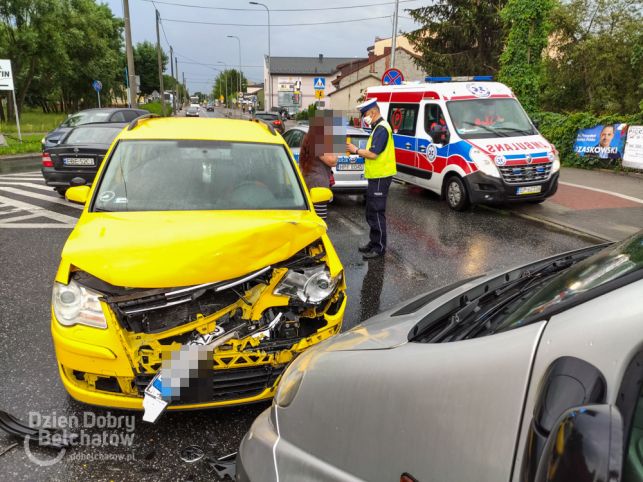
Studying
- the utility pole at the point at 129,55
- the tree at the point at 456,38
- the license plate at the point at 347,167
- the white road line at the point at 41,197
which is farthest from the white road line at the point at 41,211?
the tree at the point at 456,38

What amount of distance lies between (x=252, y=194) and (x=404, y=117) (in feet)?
25.2

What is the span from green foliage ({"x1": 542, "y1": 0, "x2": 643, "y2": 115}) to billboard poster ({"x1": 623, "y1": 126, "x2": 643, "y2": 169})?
1198cm

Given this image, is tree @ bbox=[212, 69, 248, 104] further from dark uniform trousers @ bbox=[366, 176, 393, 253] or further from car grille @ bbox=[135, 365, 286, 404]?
car grille @ bbox=[135, 365, 286, 404]

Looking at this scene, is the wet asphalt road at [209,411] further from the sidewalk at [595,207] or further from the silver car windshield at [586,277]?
the silver car windshield at [586,277]

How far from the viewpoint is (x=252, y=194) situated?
3811 mm

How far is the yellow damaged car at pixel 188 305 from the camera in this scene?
2572 mm

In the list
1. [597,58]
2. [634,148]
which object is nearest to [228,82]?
[597,58]

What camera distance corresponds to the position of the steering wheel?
3729 mm

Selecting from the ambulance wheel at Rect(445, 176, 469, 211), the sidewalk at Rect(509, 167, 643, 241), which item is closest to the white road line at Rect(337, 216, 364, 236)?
the ambulance wheel at Rect(445, 176, 469, 211)

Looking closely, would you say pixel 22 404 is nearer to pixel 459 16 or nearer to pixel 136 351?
pixel 136 351

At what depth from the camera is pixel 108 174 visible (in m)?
3.83

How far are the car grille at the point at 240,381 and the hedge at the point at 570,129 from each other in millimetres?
13967

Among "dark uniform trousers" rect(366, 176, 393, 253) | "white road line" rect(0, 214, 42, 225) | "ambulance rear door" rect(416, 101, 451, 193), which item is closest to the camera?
"dark uniform trousers" rect(366, 176, 393, 253)

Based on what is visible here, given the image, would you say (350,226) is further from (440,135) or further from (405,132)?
(405,132)
